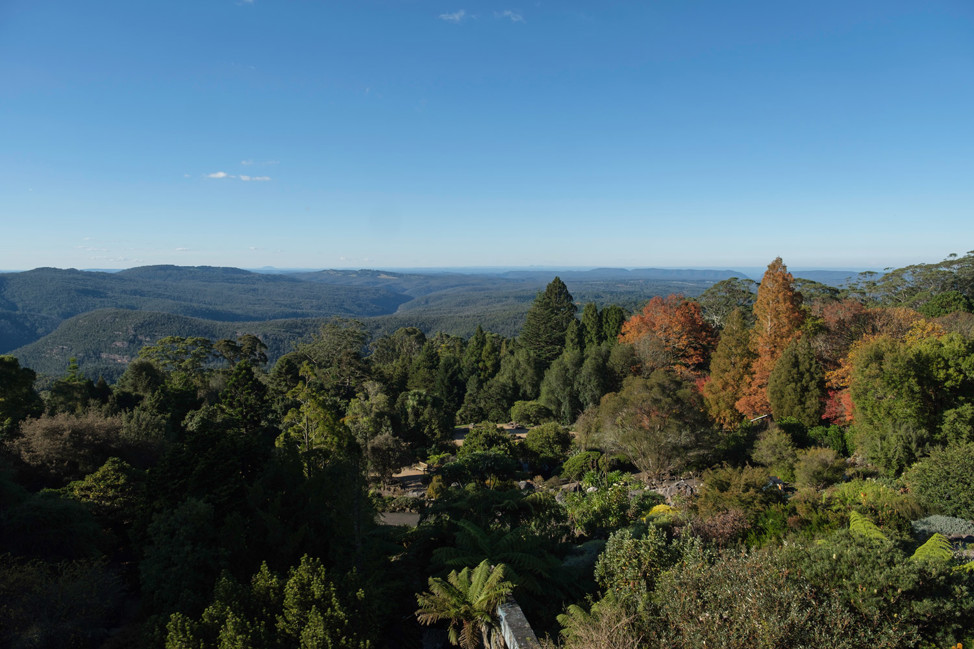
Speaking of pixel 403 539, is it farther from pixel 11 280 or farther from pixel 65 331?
pixel 11 280

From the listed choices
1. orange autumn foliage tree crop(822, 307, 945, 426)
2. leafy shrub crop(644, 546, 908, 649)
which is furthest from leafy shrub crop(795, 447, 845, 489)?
leafy shrub crop(644, 546, 908, 649)

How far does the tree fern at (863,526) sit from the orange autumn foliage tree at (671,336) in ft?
58.3

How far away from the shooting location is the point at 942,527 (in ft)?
28.1

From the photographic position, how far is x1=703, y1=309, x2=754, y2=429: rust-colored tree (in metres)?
20.0

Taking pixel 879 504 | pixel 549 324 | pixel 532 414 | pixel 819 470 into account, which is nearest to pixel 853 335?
pixel 819 470

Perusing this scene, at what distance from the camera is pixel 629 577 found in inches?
228

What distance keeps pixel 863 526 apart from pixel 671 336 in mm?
19834

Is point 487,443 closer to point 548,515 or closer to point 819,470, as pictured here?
point 548,515

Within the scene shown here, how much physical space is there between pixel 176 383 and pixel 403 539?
21045mm

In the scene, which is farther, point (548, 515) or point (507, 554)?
point (548, 515)

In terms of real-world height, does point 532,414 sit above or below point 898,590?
below

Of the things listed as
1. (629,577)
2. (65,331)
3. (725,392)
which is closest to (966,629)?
(629,577)

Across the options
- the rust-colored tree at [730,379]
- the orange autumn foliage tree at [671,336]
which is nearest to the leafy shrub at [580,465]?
the rust-colored tree at [730,379]

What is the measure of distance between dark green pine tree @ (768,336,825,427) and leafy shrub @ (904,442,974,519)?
7634 millimetres
